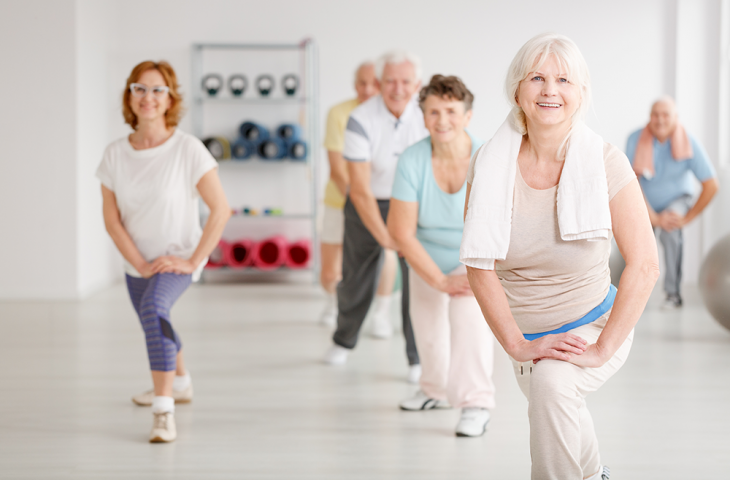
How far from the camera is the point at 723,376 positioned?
3619 millimetres

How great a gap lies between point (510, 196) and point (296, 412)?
1.63 meters

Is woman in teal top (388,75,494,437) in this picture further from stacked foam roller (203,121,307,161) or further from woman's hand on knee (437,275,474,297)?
stacked foam roller (203,121,307,161)

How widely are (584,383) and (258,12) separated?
5587mm

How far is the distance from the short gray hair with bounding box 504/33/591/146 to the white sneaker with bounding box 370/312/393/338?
112 inches

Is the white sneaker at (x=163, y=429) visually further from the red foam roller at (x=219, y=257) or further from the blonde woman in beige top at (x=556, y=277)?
the red foam roller at (x=219, y=257)

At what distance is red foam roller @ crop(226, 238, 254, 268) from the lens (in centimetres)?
650

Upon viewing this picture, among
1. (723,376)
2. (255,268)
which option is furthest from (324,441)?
(255,268)

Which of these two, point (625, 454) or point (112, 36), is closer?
point (625, 454)

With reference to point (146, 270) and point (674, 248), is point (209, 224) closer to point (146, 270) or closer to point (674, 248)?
point (146, 270)

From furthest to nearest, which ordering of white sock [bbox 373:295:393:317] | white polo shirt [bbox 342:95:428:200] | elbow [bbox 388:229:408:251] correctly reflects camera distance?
white sock [bbox 373:295:393:317], white polo shirt [bbox 342:95:428:200], elbow [bbox 388:229:408:251]

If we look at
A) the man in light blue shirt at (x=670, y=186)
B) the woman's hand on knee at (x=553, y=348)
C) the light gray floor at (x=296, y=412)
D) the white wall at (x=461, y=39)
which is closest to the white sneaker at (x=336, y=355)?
the light gray floor at (x=296, y=412)

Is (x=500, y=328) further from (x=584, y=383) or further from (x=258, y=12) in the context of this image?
(x=258, y=12)

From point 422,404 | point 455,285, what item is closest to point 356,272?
point 422,404

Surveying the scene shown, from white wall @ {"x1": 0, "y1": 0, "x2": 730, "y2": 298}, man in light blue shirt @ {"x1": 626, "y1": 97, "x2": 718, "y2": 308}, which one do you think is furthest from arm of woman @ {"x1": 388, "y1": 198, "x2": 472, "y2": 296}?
white wall @ {"x1": 0, "y1": 0, "x2": 730, "y2": 298}
